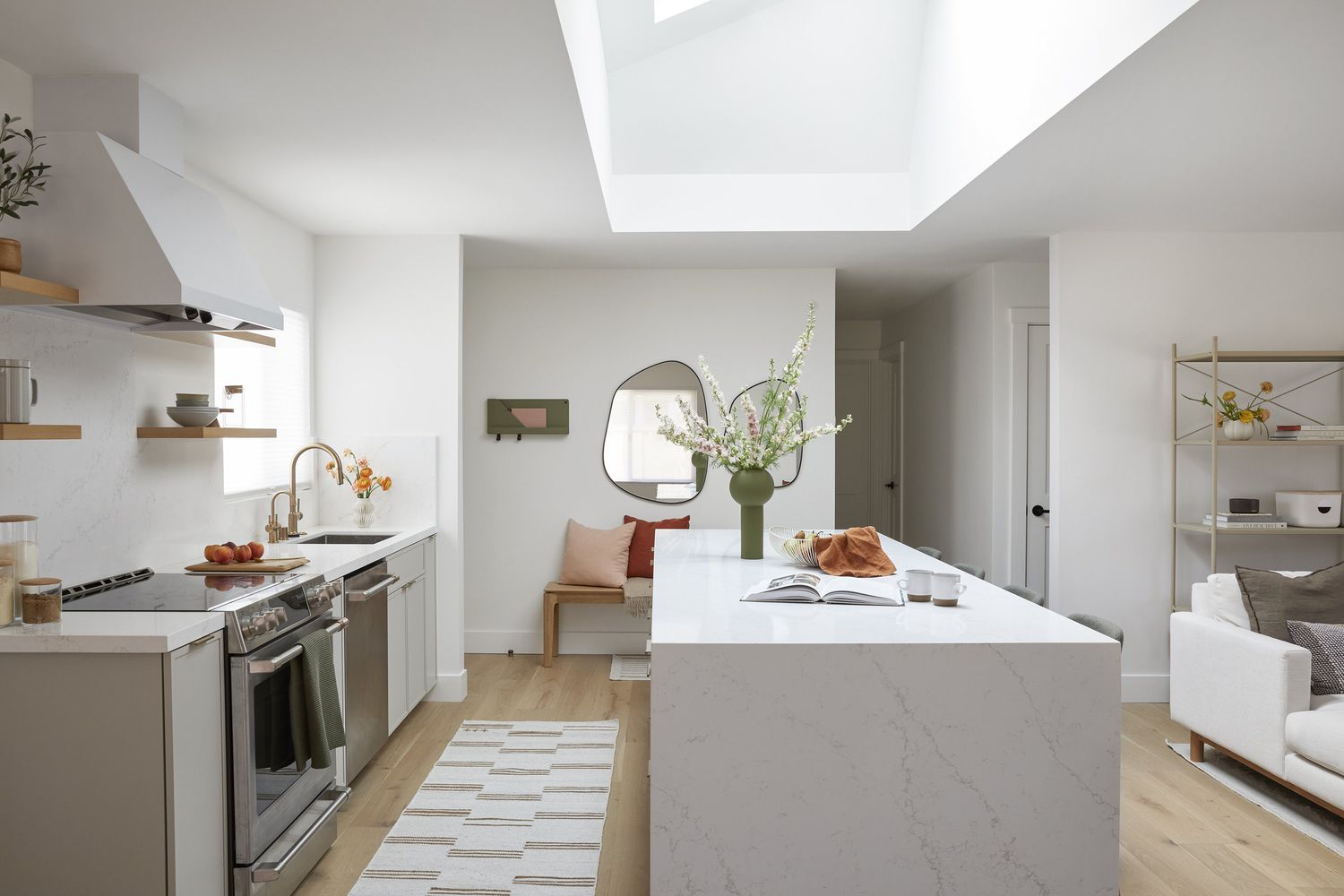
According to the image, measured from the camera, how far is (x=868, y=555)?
2.89 m

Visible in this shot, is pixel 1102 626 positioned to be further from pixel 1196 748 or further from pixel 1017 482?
pixel 1017 482

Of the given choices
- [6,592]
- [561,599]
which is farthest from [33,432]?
[561,599]

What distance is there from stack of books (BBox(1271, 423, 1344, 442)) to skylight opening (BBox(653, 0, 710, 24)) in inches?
137

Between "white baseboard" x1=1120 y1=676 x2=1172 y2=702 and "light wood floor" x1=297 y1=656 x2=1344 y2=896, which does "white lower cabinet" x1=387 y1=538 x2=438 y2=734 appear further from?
"white baseboard" x1=1120 y1=676 x2=1172 y2=702

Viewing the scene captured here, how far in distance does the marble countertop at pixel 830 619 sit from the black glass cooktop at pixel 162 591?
127 centimetres

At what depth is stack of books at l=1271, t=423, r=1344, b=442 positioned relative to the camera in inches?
160

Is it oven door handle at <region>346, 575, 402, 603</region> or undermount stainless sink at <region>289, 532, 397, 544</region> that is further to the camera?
undermount stainless sink at <region>289, 532, 397, 544</region>

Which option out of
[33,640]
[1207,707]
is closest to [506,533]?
[33,640]

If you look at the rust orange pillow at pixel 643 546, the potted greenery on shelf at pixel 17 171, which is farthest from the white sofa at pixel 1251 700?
the potted greenery on shelf at pixel 17 171

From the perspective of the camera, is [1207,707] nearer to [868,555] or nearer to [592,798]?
[868,555]

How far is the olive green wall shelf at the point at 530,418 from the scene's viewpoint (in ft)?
17.6

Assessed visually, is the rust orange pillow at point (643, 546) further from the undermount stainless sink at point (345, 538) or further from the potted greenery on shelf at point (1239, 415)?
the potted greenery on shelf at point (1239, 415)

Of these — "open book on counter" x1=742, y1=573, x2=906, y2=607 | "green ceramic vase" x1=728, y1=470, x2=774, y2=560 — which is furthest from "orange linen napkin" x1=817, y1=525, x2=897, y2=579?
"green ceramic vase" x1=728, y1=470, x2=774, y2=560

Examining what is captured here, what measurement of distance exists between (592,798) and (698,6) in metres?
3.51
